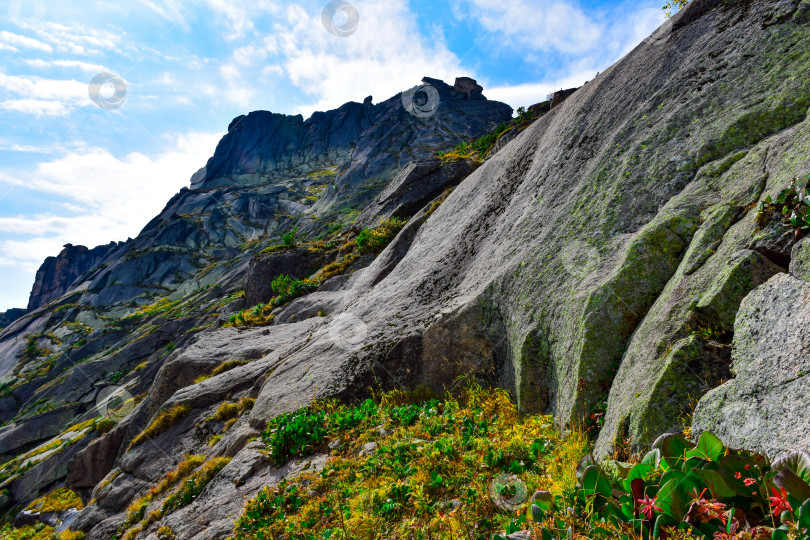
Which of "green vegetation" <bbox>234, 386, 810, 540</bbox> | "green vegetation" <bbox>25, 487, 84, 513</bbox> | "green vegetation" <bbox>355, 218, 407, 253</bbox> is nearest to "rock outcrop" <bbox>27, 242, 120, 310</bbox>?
"green vegetation" <bbox>25, 487, 84, 513</bbox>

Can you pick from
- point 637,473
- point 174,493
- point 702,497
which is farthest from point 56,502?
point 702,497

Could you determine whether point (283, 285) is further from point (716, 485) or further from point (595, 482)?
point (716, 485)

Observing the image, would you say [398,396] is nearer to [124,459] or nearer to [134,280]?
[124,459]

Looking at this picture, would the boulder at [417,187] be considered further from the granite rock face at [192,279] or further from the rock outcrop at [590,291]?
the rock outcrop at [590,291]

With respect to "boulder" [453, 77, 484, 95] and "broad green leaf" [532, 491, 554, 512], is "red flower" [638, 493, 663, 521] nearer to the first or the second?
"broad green leaf" [532, 491, 554, 512]

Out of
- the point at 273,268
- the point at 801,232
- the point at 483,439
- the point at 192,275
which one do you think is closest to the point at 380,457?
the point at 483,439

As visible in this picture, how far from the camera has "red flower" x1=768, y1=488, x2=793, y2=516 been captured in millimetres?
2660

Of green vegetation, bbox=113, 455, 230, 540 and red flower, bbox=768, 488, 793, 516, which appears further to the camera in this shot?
green vegetation, bbox=113, 455, 230, 540

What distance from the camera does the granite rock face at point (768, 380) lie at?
11.3 feet

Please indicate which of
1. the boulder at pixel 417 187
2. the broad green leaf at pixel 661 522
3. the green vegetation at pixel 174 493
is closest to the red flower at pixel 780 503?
the broad green leaf at pixel 661 522

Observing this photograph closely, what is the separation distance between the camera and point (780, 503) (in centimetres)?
271

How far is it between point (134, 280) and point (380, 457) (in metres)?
161

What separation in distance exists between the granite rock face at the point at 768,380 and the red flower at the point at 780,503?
2.35 feet

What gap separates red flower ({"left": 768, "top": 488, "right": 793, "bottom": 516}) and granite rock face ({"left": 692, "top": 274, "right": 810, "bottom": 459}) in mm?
718
